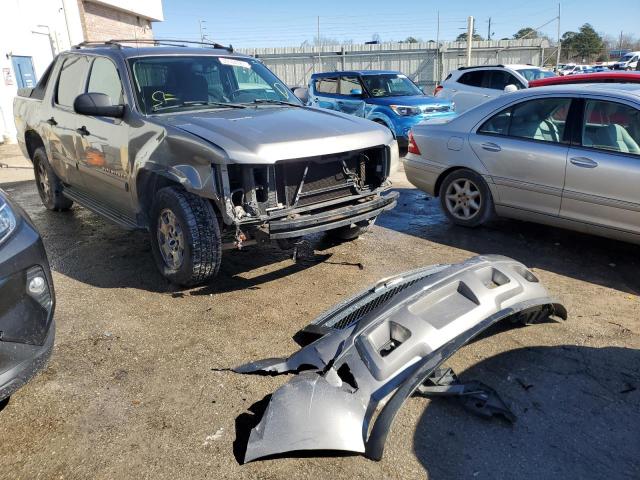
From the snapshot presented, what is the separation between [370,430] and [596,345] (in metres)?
1.86

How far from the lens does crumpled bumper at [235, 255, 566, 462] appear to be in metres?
2.42

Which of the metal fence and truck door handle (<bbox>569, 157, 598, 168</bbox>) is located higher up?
the metal fence

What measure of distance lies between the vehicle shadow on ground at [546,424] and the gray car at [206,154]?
1.73m

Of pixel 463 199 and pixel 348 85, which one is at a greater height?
pixel 348 85

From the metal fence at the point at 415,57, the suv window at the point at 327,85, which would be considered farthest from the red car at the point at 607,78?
the metal fence at the point at 415,57

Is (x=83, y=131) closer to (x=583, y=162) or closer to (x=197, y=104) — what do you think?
(x=197, y=104)

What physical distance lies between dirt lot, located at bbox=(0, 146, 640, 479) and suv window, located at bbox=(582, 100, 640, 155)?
1107mm

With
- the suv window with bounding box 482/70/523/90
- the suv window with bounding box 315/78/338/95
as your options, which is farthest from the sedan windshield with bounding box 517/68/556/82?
the suv window with bounding box 315/78/338/95

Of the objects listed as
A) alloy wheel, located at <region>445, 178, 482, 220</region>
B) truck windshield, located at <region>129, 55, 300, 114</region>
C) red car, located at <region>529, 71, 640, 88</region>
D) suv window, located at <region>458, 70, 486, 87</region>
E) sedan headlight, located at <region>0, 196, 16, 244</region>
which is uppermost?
truck windshield, located at <region>129, 55, 300, 114</region>

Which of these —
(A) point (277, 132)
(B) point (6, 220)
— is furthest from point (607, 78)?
(B) point (6, 220)

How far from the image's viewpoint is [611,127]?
476 cm

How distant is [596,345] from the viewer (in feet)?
11.3

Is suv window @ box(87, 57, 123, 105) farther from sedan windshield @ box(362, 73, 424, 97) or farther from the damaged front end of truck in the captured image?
sedan windshield @ box(362, 73, 424, 97)

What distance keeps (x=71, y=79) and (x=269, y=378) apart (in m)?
4.34
